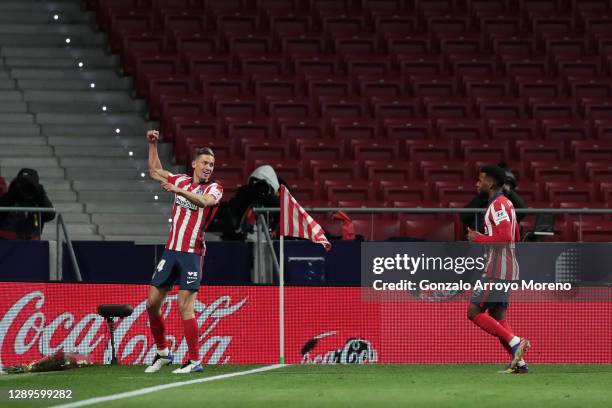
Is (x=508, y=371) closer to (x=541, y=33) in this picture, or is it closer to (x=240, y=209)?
(x=240, y=209)

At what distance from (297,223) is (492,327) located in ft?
7.72

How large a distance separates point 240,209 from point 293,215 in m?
2.29

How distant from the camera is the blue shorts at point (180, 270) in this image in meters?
11.4

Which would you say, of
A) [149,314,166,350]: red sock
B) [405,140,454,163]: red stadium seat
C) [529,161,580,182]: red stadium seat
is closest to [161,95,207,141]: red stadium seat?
[405,140,454,163]: red stadium seat

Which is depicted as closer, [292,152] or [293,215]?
[293,215]

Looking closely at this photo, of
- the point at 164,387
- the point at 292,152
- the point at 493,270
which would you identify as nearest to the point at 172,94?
the point at 292,152

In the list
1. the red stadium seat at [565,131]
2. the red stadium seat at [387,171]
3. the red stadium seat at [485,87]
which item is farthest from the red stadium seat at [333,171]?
the red stadium seat at [565,131]

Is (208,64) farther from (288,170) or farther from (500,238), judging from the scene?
(500,238)

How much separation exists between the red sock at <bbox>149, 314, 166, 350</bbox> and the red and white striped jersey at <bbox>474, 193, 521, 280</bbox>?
2817 millimetres

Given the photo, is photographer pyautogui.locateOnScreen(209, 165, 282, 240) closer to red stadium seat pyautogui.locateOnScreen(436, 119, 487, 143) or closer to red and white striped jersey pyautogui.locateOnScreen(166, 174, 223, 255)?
red and white striped jersey pyautogui.locateOnScreen(166, 174, 223, 255)

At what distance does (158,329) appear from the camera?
1169 cm

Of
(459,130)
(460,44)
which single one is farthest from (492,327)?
(460,44)

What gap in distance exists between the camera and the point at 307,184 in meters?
18.7

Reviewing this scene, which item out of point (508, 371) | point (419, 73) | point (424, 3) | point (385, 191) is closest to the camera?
point (508, 371)
